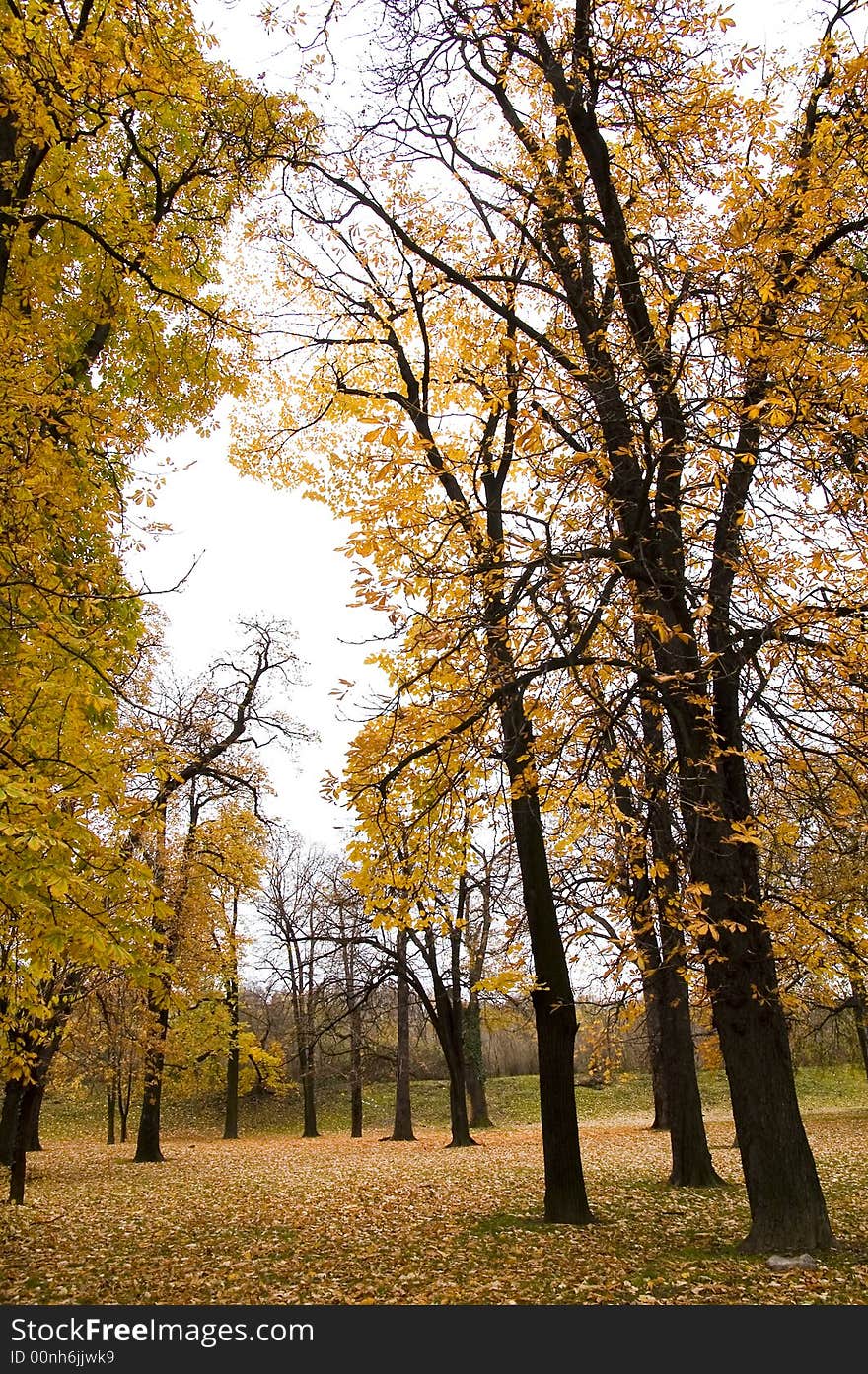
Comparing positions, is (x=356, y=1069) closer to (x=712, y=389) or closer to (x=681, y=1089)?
(x=681, y=1089)

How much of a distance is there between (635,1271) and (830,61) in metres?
9.03

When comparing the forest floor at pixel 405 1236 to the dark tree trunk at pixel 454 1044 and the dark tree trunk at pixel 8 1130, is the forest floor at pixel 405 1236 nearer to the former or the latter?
the dark tree trunk at pixel 8 1130

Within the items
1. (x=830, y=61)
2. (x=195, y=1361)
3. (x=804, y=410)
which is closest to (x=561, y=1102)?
(x=195, y=1361)

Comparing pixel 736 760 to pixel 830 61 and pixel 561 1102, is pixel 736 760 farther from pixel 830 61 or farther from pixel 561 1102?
pixel 830 61

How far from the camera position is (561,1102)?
26.9 ft

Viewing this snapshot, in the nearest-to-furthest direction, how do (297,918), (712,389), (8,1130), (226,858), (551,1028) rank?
(712,389)
(551,1028)
(8,1130)
(226,858)
(297,918)

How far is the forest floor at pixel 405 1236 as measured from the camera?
5.56 metres

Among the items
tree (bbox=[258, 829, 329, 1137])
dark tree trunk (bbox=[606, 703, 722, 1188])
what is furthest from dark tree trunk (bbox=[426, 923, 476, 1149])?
tree (bbox=[258, 829, 329, 1137])

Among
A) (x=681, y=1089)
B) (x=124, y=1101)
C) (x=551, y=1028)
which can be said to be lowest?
(x=124, y=1101)

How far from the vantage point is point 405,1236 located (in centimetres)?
774

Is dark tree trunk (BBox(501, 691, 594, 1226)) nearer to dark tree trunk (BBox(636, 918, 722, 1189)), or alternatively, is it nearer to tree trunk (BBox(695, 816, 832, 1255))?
tree trunk (BBox(695, 816, 832, 1255))

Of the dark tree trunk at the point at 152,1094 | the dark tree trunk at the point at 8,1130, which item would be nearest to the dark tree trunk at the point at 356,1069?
the dark tree trunk at the point at 152,1094

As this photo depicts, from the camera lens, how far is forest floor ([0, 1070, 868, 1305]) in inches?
219

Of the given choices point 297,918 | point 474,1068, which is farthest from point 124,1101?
point 474,1068
